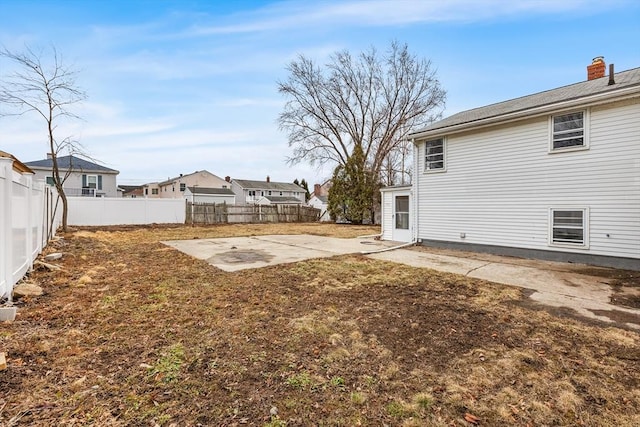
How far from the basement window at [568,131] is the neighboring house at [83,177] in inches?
1328

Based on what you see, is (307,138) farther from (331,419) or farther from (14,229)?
(331,419)

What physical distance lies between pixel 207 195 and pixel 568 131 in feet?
123

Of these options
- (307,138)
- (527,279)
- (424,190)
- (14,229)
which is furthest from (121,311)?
(307,138)

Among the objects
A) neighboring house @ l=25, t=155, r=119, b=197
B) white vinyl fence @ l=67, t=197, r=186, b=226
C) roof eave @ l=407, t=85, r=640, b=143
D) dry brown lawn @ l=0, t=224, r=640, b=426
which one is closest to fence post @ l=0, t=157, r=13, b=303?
dry brown lawn @ l=0, t=224, r=640, b=426

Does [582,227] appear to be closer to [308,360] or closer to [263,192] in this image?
[308,360]

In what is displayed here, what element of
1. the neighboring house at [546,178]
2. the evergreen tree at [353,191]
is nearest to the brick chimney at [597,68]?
the neighboring house at [546,178]

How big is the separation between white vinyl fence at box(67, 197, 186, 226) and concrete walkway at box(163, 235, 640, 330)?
11.2m

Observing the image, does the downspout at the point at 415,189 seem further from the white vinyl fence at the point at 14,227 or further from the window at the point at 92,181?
the window at the point at 92,181

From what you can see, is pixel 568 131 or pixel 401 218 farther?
pixel 401 218

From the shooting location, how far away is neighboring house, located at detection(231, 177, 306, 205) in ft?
149

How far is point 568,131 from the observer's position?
773 cm

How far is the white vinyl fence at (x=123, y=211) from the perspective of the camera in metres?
17.9

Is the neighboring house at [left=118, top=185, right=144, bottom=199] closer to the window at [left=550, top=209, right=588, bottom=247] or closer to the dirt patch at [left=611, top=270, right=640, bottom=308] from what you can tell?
the window at [left=550, top=209, right=588, bottom=247]

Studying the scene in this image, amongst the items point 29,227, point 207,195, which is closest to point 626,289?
point 29,227
